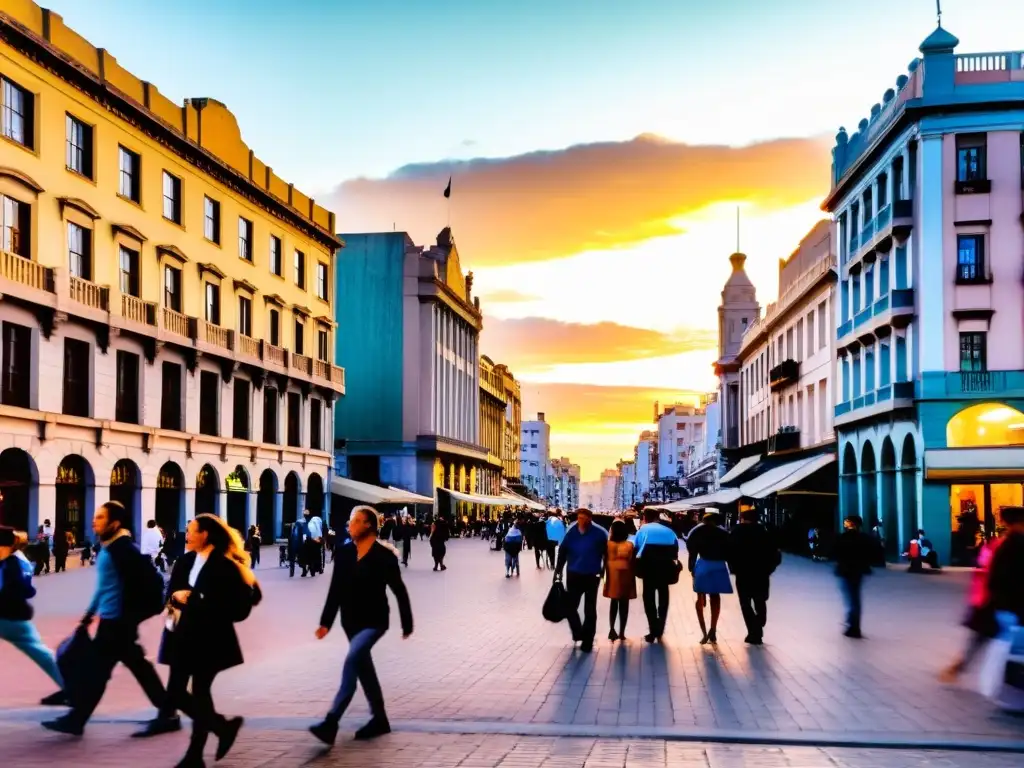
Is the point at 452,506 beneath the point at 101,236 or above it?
beneath

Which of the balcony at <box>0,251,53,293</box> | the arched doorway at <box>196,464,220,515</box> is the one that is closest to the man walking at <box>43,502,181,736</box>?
the balcony at <box>0,251,53,293</box>

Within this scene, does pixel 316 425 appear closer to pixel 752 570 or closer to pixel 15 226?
pixel 15 226

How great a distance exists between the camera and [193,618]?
8094mm

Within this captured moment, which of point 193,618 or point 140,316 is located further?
point 140,316

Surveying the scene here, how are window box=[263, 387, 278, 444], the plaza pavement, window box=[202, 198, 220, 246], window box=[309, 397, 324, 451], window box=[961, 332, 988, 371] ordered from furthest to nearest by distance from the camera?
window box=[309, 397, 324, 451]
window box=[263, 387, 278, 444]
window box=[202, 198, 220, 246]
window box=[961, 332, 988, 371]
the plaza pavement

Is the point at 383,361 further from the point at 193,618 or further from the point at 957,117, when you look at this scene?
the point at 193,618

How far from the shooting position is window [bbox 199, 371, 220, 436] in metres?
43.5

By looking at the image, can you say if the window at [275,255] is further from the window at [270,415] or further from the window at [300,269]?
the window at [270,415]

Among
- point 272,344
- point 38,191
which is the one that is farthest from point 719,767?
point 272,344

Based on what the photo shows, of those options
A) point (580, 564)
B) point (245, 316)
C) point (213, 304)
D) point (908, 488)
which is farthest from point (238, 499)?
point (580, 564)

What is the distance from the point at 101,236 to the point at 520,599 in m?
19.2

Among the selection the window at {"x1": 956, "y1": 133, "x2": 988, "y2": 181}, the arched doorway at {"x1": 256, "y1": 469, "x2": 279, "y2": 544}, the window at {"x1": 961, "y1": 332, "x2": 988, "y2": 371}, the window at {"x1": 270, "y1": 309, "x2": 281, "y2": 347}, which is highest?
the window at {"x1": 956, "y1": 133, "x2": 988, "y2": 181}

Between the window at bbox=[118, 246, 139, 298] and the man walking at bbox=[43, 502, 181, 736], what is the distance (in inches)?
1155

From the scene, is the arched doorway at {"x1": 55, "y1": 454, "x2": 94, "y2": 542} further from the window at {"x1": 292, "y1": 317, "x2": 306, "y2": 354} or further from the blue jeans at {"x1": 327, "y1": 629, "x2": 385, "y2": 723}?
the blue jeans at {"x1": 327, "y1": 629, "x2": 385, "y2": 723}
